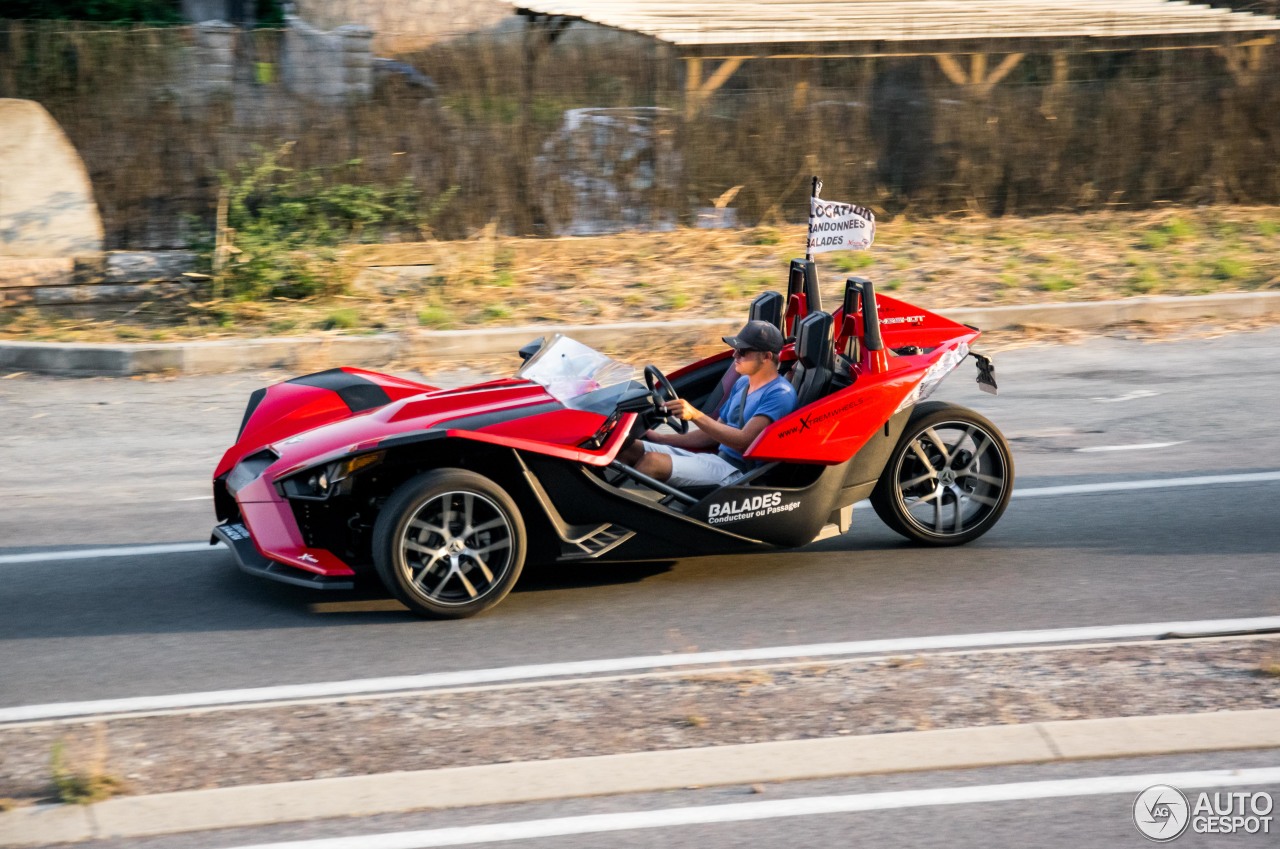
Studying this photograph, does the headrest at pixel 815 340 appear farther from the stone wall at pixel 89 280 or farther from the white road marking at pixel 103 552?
the stone wall at pixel 89 280

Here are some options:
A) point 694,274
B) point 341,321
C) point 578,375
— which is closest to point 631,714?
point 578,375

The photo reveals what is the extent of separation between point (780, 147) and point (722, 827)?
11493mm

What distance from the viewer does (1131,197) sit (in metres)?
16.0

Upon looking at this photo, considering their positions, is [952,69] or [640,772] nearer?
[640,772]

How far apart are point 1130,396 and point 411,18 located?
29.1 feet

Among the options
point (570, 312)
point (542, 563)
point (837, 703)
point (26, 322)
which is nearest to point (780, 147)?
point (570, 312)

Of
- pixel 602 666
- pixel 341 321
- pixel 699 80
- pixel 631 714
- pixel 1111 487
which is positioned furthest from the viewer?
pixel 699 80

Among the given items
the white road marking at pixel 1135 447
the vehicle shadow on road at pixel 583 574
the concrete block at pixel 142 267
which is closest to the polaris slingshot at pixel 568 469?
the vehicle shadow on road at pixel 583 574

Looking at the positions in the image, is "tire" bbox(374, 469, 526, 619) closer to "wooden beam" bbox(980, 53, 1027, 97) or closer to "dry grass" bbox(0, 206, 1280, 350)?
"dry grass" bbox(0, 206, 1280, 350)

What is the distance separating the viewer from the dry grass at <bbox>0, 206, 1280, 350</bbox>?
11.9 metres

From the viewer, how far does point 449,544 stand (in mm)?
5906

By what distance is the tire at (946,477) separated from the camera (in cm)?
685

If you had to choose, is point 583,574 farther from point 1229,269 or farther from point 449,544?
point 1229,269

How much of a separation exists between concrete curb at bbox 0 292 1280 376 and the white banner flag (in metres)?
3.92
